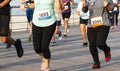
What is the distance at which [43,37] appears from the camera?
7.39 m

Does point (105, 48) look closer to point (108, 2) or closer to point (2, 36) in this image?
point (108, 2)

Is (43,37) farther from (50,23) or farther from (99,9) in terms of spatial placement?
(99,9)

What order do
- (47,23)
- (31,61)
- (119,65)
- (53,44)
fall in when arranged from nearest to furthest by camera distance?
1. (47,23)
2. (119,65)
3. (31,61)
4. (53,44)

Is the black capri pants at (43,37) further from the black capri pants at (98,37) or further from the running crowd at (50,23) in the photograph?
the black capri pants at (98,37)

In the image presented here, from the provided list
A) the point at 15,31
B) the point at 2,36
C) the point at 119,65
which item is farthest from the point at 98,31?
Result: the point at 15,31

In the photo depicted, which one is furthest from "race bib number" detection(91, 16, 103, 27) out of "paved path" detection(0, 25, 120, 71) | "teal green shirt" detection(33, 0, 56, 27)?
"teal green shirt" detection(33, 0, 56, 27)

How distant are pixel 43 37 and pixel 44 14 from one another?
1.31ft

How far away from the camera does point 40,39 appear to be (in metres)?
7.45

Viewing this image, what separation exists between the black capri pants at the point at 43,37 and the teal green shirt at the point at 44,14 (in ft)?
0.25

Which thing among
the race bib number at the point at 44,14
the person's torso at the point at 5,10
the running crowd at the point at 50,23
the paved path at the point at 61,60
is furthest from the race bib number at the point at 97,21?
the person's torso at the point at 5,10

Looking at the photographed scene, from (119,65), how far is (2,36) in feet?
8.02

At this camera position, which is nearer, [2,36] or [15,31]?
[2,36]

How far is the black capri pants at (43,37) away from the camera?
24.1 feet

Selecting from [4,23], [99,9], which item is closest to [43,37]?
[4,23]
